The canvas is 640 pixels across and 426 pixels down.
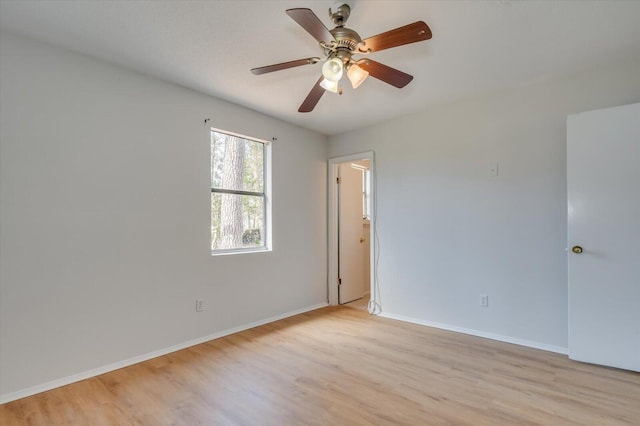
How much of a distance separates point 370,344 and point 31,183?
2994 mm

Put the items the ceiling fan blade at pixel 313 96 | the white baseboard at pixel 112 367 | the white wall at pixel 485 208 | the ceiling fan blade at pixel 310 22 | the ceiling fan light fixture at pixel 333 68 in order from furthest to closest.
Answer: the white wall at pixel 485 208 < the ceiling fan blade at pixel 313 96 < the white baseboard at pixel 112 367 < the ceiling fan light fixture at pixel 333 68 < the ceiling fan blade at pixel 310 22

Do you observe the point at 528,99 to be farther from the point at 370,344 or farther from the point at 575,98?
the point at 370,344

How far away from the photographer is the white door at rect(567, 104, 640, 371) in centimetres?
246

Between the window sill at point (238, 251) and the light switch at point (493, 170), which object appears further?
the window sill at point (238, 251)

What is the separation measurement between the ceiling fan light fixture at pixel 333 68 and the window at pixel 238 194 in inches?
74.1

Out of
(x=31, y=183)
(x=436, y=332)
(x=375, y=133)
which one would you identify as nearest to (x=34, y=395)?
(x=31, y=183)

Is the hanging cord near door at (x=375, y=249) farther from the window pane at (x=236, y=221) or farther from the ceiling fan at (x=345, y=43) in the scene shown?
the ceiling fan at (x=345, y=43)

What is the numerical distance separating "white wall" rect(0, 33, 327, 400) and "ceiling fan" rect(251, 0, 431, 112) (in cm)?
136

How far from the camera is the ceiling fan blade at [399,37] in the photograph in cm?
164

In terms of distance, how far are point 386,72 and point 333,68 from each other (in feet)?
1.34

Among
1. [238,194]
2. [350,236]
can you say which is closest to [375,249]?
[350,236]

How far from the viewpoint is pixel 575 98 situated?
2846 millimetres

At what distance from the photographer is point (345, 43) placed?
74.9 inches

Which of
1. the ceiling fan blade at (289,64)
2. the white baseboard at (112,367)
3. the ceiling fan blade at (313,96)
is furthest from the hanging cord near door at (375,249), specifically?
the ceiling fan blade at (289,64)
